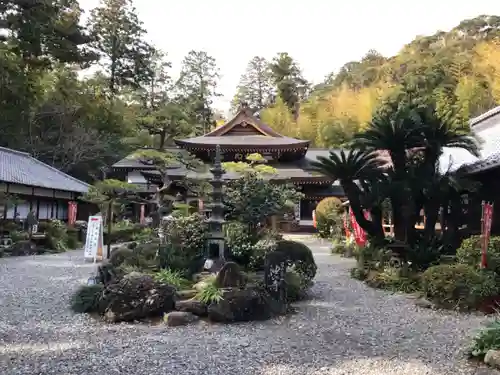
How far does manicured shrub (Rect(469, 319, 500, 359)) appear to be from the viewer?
466 centimetres

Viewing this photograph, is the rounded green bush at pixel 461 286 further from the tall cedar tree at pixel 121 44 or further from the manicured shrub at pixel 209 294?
the tall cedar tree at pixel 121 44

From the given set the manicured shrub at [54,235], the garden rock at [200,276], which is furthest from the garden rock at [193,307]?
the manicured shrub at [54,235]

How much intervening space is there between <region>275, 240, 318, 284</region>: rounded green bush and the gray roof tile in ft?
43.7

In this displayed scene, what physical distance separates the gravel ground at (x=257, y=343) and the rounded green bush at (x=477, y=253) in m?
1.16

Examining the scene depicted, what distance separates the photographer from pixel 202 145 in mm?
25422

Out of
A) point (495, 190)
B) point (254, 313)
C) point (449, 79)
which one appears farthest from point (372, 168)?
point (449, 79)

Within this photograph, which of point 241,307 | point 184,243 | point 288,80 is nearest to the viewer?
point 241,307

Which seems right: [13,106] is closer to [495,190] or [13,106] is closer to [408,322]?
[408,322]

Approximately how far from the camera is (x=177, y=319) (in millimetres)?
6383

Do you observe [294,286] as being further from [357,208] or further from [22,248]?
[22,248]

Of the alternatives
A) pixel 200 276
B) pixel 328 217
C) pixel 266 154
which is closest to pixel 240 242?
pixel 200 276

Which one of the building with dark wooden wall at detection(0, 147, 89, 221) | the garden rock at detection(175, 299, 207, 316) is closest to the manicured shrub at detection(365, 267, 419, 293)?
the garden rock at detection(175, 299, 207, 316)

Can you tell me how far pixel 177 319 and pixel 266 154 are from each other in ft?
68.2

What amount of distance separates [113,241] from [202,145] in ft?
24.8
